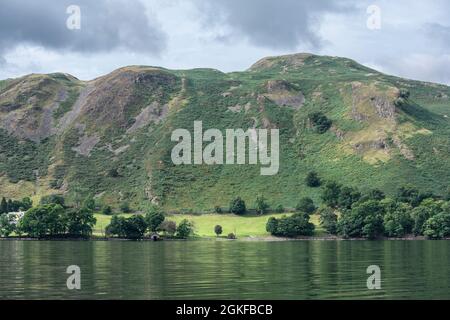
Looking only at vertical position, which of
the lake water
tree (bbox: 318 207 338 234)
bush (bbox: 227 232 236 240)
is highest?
Answer: the lake water

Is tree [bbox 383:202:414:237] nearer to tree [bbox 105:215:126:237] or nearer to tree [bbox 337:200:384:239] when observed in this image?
tree [bbox 337:200:384:239]

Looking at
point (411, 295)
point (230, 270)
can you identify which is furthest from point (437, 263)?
point (411, 295)

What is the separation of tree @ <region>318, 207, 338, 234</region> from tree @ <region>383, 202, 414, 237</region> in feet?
45.9

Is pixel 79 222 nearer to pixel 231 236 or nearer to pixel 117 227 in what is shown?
pixel 117 227

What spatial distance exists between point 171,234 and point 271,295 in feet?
453

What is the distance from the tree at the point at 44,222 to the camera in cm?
18012

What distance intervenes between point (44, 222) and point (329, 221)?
79652mm

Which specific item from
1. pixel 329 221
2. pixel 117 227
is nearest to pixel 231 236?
pixel 329 221

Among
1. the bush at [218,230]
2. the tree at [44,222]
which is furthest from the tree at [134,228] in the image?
the bush at [218,230]

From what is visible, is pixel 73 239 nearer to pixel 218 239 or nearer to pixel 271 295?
pixel 218 239

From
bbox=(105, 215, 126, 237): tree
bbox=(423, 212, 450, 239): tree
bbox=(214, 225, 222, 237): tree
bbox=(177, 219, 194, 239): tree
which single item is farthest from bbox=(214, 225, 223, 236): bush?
bbox=(423, 212, 450, 239): tree

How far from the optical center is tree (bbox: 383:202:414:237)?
17675cm

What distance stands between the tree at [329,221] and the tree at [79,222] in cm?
6556
